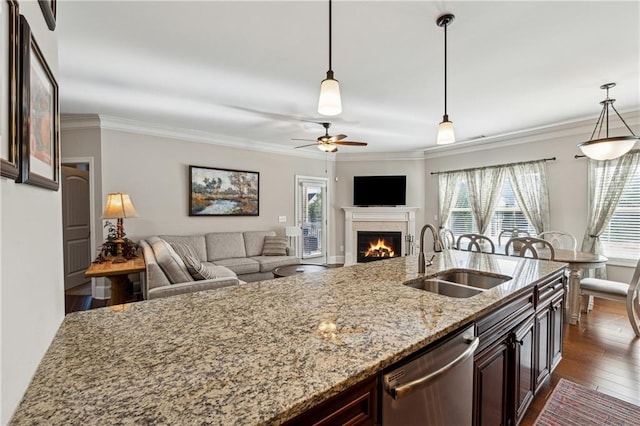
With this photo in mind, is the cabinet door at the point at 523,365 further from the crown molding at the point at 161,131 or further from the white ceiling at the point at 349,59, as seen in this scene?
the crown molding at the point at 161,131

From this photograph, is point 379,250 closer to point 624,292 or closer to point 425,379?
point 624,292

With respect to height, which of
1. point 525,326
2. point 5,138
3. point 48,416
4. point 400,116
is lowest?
point 525,326

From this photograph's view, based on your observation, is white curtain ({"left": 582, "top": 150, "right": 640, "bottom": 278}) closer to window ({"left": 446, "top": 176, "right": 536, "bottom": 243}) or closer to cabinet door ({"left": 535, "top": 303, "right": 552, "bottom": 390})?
window ({"left": 446, "top": 176, "right": 536, "bottom": 243})

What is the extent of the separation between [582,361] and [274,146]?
216 inches

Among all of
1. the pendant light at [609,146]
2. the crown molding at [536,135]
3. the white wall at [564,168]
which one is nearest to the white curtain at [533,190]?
the white wall at [564,168]

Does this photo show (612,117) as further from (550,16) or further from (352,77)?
(352,77)

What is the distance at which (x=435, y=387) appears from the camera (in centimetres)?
111

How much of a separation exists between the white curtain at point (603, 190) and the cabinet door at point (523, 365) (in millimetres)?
3725

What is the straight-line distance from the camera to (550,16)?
6.99 feet

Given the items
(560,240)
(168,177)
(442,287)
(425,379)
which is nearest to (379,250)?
(560,240)

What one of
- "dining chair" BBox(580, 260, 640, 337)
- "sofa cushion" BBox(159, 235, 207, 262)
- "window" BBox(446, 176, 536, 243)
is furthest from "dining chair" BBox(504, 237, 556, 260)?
"sofa cushion" BBox(159, 235, 207, 262)

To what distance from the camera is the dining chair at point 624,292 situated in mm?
3016

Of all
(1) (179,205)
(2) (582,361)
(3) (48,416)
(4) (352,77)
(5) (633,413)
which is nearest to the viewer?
(3) (48,416)

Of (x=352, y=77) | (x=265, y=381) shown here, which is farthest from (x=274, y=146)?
(x=265, y=381)
